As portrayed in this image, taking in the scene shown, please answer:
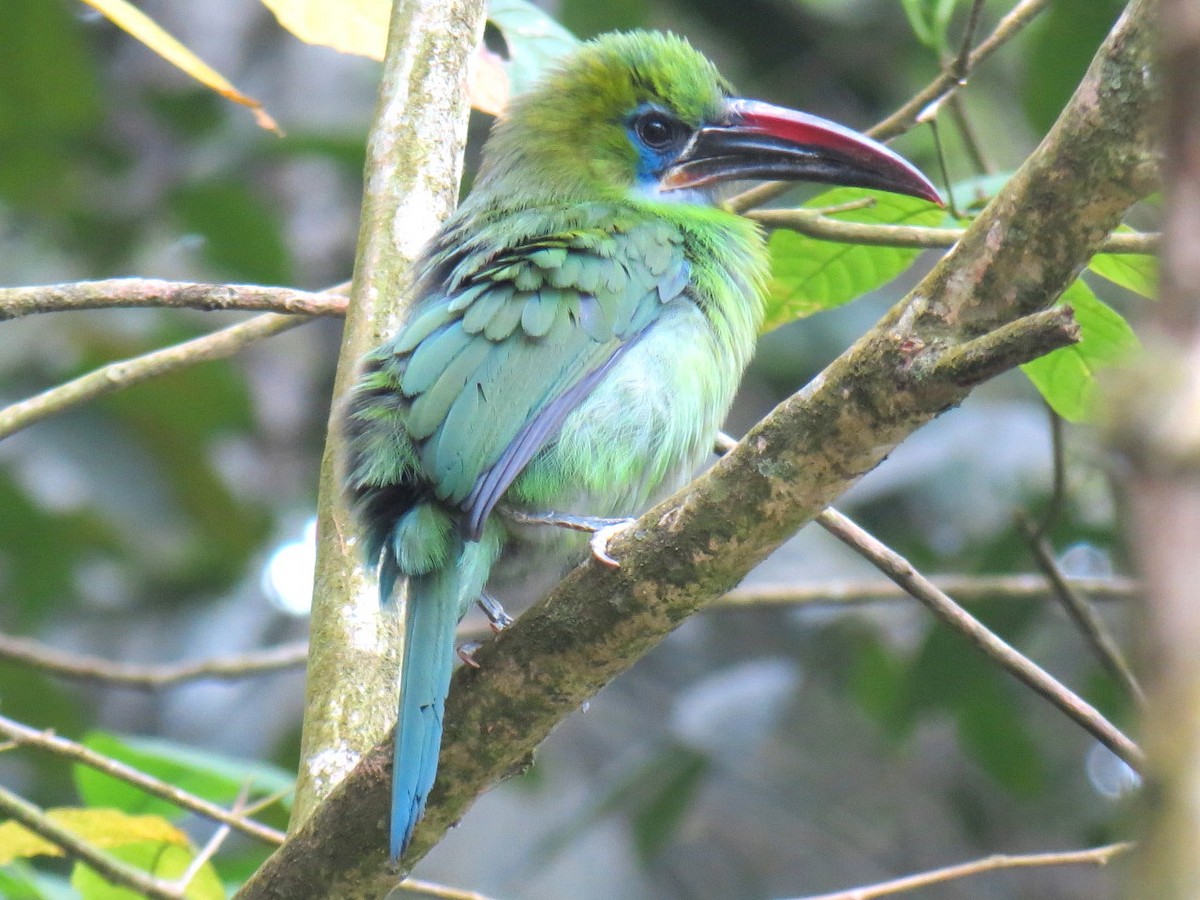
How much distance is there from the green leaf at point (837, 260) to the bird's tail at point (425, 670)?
34.9 inches

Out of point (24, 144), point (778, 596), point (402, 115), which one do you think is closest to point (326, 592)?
point (402, 115)

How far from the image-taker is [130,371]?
2.68 meters

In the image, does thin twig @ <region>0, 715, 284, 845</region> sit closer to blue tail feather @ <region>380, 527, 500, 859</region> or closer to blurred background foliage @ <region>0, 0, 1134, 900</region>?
blue tail feather @ <region>380, 527, 500, 859</region>

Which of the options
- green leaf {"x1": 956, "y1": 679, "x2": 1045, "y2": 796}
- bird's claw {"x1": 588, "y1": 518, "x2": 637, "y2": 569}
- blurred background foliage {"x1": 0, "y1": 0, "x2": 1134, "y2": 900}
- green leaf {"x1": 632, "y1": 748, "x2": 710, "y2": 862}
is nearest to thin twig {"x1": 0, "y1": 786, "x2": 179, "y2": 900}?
bird's claw {"x1": 588, "y1": 518, "x2": 637, "y2": 569}

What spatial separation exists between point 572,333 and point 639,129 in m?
0.96

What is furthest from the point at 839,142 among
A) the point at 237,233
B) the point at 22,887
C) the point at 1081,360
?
the point at 237,233

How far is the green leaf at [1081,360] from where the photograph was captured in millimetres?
2375

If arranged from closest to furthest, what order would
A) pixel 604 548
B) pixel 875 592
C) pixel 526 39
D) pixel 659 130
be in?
pixel 604 548 < pixel 526 39 < pixel 659 130 < pixel 875 592

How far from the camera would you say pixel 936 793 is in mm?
6625

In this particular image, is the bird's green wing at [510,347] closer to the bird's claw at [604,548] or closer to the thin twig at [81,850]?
the bird's claw at [604,548]

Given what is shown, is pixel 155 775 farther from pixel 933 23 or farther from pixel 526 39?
pixel 933 23

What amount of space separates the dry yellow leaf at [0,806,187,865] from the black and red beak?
1.78 meters

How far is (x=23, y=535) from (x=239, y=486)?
1.45 metres

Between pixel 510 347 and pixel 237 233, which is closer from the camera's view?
pixel 510 347
